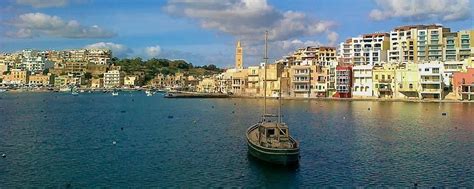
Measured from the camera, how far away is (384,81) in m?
105

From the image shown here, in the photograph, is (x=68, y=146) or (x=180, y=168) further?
(x=68, y=146)

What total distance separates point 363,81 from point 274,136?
81.1m

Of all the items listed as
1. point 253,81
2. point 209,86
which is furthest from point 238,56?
point 253,81

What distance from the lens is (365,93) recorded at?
10775cm

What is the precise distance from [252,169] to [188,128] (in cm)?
2406

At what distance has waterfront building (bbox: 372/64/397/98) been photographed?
105 m

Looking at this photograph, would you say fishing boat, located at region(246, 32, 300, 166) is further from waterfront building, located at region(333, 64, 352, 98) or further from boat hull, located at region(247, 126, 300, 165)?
waterfront building, located at region(333, 64, 352, 98)

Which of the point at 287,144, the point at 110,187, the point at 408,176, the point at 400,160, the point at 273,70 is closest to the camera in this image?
the point at 110,187

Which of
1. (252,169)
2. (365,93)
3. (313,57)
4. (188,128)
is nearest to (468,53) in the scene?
(365,93)

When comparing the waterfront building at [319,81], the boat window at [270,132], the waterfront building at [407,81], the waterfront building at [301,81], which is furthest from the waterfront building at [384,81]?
the boat window at [270,132]

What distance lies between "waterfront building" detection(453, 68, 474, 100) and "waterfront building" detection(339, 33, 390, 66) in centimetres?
3470

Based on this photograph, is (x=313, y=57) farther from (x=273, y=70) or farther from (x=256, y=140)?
(x=256, y=140)

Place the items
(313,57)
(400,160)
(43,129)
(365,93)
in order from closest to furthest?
(400,160), (43,129), (365,93), (313,57)

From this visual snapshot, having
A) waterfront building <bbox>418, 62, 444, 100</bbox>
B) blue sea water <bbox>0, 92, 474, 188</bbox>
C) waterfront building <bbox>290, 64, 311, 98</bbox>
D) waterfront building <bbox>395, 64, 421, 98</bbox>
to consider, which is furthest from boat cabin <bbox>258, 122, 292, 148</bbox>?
waterfront building <bbox>290, 64, 311, 98</bbox>
